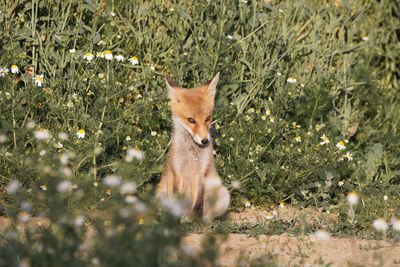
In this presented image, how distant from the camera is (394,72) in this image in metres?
8.88

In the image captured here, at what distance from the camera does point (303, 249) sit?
13.3 ft

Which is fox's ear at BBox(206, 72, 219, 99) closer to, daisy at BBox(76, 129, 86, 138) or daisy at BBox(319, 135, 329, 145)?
daisy at BBox(76, 129, 86, 138)

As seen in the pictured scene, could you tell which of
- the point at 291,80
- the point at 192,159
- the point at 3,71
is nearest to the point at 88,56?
the point at 3,71

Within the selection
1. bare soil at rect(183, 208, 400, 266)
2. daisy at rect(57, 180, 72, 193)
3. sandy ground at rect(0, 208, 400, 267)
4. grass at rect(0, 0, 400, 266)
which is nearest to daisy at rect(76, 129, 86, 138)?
grass at rect(0, 0, 400, 266)

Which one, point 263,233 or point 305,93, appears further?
point 305,93

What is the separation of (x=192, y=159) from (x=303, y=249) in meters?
1.39

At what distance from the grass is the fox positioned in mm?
186

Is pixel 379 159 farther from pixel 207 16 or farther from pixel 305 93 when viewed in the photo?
pixel 207 16

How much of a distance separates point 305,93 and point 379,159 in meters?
1.33

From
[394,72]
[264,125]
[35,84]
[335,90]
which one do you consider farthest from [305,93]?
[35,84]

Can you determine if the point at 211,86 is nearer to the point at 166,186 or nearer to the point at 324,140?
the point at 166,186

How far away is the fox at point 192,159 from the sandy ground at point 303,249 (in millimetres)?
454

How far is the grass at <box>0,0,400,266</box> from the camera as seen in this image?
506cm

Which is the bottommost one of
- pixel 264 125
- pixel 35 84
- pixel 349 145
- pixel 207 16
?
pixel 349 145
